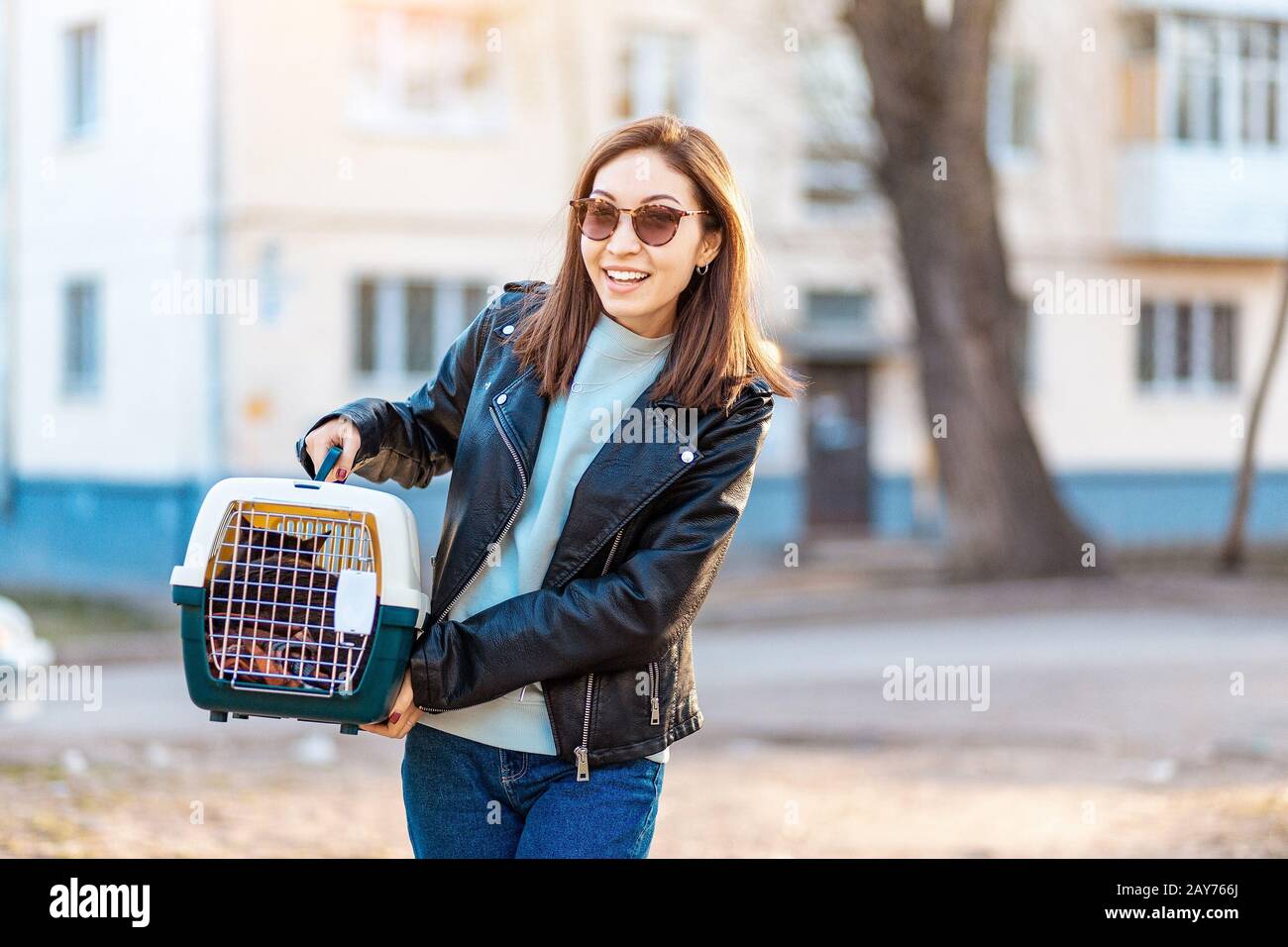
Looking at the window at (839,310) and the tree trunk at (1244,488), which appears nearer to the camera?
the tree trunk at (1244,488)

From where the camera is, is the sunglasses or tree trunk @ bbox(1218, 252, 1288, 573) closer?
the sunglasses

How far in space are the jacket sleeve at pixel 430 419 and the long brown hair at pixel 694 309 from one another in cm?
15

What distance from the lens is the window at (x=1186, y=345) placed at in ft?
80.2

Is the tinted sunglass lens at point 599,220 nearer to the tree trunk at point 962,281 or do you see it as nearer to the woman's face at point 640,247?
the woman's face at point 640,247

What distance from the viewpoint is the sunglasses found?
2965 mm

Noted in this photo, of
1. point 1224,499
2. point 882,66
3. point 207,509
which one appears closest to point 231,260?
point 882,66

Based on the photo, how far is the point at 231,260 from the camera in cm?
1962

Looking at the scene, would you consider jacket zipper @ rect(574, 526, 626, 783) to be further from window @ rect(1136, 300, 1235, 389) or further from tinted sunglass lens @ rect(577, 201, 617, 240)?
window @ rect(1136, 300, 1235, 389)

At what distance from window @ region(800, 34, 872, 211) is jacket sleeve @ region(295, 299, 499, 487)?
43.2 feet
